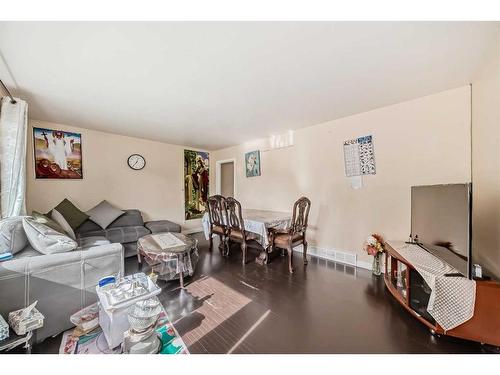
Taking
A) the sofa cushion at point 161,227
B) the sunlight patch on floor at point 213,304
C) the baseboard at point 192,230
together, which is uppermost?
the sofa cushion at point 161,227

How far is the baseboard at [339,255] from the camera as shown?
9.01ft

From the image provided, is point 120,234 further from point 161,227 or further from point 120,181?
point 120,181

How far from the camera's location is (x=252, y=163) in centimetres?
429

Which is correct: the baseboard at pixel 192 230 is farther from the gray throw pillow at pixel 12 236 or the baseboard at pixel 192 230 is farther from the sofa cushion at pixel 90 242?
the gray throw pillow at pixel 12 236

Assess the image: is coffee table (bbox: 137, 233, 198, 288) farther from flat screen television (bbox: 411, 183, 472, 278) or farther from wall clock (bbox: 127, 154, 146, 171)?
flat screen television (bbox: 411, 183, 472, 278)

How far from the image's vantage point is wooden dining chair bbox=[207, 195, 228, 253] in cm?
303

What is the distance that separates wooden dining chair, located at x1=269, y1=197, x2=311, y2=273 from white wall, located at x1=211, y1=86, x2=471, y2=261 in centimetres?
55

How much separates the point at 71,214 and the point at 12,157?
118 cm

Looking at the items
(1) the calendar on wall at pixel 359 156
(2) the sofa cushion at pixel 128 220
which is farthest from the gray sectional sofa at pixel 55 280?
(1) the calendar on wall at pixel 359 156

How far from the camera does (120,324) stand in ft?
4.38

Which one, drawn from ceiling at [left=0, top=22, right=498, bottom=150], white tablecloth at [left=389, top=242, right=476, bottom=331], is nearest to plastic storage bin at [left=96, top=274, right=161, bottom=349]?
ceiling at [left=0, top=22, right=498, bottom=150]

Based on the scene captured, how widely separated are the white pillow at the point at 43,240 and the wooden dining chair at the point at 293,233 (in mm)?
2235

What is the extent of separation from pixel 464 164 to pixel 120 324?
352 cm
